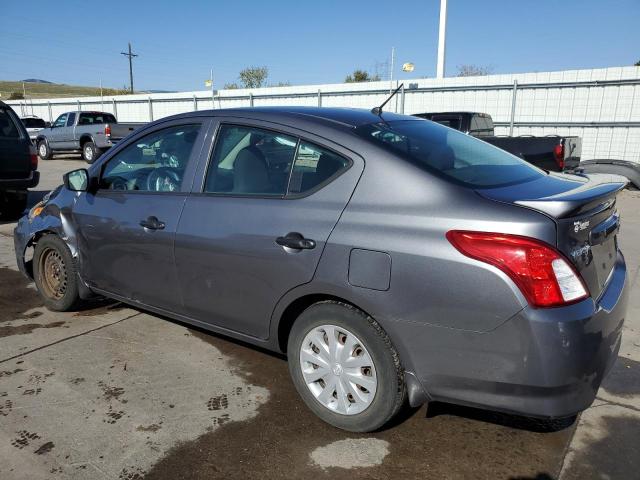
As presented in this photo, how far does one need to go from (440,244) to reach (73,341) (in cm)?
294

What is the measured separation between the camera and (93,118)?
1909 centimetres

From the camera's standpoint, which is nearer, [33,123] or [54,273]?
[54,273]

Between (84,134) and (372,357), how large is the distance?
61.7 feet

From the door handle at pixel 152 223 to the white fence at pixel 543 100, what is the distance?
13398 mm

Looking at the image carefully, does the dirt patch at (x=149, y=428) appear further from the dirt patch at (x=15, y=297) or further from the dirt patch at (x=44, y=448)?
the dirt patch at (x=15, y=297)

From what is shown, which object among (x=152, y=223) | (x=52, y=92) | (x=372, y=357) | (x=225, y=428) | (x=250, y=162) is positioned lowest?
(x=225, y=428)

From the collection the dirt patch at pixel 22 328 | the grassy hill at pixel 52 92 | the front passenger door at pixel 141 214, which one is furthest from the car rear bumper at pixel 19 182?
the grassy hill at pixel 52 92

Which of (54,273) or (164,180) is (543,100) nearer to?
(164,180)

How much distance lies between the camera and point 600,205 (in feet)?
8.17

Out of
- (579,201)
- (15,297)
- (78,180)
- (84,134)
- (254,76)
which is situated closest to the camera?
(579,201)

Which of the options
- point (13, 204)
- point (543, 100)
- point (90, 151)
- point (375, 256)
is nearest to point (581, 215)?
point (375, 256)

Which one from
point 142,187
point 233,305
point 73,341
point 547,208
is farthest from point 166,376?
point 547,208

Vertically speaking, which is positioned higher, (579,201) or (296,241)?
(579,201)

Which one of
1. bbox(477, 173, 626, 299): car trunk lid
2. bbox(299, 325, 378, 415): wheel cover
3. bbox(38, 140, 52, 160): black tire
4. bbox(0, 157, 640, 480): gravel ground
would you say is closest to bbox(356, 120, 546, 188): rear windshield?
bbox(477, 173, 626, 299): car trunk lid
